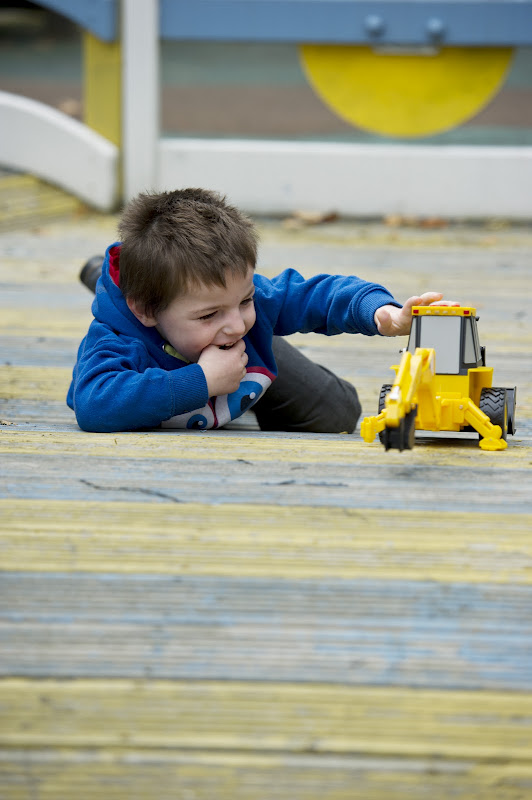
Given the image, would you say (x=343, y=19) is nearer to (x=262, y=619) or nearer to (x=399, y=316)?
(x=399, y=316)

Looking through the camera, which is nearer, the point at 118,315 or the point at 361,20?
the point at 118,315

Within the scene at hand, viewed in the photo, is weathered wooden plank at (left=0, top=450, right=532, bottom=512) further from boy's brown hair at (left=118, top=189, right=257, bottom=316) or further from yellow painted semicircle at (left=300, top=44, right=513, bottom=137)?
yellow painted semicircle at (left=300, top=44, right=513, bottom=137)

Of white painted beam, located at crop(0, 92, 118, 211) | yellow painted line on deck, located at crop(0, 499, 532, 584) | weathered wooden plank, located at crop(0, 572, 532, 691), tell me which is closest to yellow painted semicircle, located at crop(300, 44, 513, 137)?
white painted beam, located at crop(0, 92, 118, 211)

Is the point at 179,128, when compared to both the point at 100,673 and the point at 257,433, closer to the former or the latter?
the point at 257,433

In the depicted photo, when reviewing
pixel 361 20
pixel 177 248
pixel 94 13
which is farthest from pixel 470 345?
pixel 94 13

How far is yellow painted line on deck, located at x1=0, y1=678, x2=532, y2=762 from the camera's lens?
3.62 feet

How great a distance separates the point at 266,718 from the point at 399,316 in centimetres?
126

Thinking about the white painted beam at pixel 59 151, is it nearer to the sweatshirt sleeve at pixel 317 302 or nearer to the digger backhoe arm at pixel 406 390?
the sweatshirt sleeve at pixel 317 302

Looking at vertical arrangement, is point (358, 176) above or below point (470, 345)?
above

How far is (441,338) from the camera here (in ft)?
6.73

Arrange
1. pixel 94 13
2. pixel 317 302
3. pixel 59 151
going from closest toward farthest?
1. pixel 317 302
2. pixel 94 13
3. pixel 59 151

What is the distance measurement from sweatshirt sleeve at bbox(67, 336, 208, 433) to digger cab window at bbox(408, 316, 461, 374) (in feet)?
1.55

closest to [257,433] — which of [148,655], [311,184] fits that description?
[148,655]

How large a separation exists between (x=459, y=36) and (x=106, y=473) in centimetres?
481
